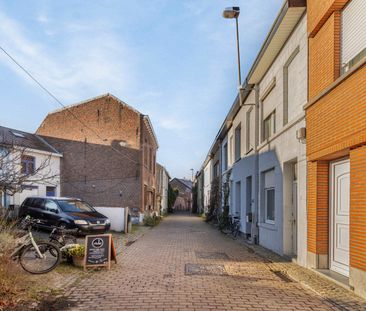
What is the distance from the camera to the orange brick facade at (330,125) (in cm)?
696

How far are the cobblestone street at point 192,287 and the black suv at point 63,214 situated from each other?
4.48 m

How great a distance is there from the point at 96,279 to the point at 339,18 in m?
7.04

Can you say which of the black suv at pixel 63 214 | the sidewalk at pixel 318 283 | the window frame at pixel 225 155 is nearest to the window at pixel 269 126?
the sidewalk at pixel 318 283

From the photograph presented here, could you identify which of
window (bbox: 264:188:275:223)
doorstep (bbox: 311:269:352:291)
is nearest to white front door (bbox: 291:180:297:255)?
window (bbox: 264:188:275:223)

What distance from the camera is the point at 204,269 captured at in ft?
31.8

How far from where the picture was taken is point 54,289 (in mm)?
7320

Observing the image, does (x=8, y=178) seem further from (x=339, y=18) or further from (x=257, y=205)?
(x=257, y=205)

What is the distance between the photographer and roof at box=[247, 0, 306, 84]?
1005 centimetres

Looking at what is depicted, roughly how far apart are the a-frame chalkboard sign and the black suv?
6.19 metres

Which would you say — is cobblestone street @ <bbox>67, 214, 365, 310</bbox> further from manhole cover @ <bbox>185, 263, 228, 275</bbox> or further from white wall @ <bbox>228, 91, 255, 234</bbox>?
white wall @ <bbox>228, 91, 255, 234</bbox>

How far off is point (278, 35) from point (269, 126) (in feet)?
13.1

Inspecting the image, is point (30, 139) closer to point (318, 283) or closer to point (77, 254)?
point (77, 254)

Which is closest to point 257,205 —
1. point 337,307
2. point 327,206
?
point 327,206

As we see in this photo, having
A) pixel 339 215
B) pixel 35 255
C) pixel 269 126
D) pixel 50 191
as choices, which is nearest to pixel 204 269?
pixel 339 215
